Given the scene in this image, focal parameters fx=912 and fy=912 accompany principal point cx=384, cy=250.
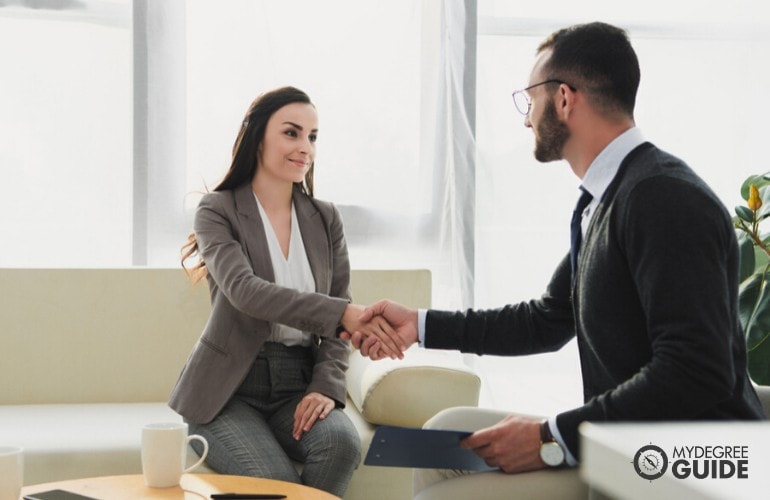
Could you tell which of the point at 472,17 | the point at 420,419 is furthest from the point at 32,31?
the point at 420,419

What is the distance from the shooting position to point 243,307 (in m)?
2.13

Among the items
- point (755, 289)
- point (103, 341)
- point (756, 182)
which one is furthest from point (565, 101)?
point (103, 341)

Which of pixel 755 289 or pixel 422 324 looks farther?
pixel 755 289

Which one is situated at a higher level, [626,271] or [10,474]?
[626,271]

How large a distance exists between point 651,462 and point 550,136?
86cm

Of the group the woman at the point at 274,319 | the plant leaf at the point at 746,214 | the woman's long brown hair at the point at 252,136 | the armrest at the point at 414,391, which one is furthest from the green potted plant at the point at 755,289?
the woman's long brown hair at the point at 252,136

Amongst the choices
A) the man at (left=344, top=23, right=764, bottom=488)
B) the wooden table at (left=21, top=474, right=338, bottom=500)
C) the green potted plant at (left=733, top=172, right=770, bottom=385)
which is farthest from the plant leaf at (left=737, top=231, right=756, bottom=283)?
the wooden table at (left=21, top=474, right=338, bottom=500)

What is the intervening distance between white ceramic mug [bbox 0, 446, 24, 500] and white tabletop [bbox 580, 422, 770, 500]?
86cm

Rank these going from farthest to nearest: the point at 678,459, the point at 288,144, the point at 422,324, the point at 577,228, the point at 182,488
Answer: the point at 288,144
the point at 422,324
the point at 577,228
the point at 182,488
the point at 678,459

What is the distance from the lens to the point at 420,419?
7.38 ft

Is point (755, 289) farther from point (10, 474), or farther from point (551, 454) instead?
point (10, 474)

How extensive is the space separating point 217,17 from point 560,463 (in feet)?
7.16

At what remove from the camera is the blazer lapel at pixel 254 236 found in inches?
89.5

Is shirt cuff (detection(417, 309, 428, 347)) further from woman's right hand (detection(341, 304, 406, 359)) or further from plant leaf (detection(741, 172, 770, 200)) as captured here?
plant leaf (detection(741, 172, 770, 200))
